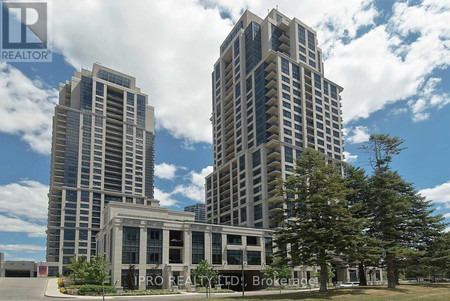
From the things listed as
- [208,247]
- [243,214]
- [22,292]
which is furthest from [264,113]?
[22,292]

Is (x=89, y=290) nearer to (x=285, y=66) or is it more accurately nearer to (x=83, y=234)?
(x=285, y=66)

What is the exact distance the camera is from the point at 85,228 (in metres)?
134

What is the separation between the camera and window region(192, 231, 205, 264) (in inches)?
2744

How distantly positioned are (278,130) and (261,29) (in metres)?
34.0

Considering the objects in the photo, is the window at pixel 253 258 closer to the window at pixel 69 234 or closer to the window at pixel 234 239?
the window at pixel 234 239

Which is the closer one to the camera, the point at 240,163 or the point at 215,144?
the point at 240,163

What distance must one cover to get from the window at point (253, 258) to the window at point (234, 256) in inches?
88.2

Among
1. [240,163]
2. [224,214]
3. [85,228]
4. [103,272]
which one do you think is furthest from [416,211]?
[85,228]

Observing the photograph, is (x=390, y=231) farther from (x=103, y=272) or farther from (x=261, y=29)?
(x=261, y=29)

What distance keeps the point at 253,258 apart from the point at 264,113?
41.0 m

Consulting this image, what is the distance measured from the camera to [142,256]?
64.1 metres

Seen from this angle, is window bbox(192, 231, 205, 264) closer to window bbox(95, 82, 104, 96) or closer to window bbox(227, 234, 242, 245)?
window bbox(227, 234, 242, 245)

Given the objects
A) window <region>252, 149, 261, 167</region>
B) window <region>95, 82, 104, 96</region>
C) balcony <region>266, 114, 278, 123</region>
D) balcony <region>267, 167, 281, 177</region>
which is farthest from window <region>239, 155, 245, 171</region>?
window <region>95, 82, 104, 96</region>

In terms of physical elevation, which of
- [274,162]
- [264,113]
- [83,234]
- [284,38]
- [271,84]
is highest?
[284,38]
